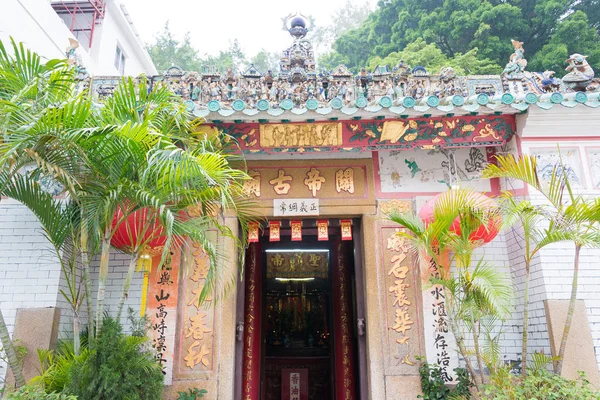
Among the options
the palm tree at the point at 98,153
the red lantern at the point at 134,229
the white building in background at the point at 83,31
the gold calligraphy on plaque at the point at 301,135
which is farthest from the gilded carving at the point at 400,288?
the white building in background at the point at 83,31

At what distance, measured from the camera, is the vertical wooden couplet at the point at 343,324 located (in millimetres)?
6562

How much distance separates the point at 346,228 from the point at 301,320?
545 cm

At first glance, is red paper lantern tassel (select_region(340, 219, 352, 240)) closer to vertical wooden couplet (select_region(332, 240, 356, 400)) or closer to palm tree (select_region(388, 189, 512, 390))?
palm tree (select_region(388, 189, 512, 390))

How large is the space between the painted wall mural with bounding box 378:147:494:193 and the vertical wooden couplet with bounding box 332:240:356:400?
1963 millimetres

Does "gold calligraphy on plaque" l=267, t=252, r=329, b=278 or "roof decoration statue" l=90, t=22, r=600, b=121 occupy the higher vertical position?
"roof decoration statue" l=90, t=22, r=600, b=121

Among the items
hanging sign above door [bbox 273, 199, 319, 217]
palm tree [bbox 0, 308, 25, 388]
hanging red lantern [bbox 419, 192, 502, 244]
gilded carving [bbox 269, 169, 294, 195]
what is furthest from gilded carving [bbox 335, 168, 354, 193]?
palm tree [bbox 0, 308, 25, 388]

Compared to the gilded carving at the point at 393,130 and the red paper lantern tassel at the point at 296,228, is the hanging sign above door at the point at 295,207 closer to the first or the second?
the red paper lantern tassel at the point at 296,228

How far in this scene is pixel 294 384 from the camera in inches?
329

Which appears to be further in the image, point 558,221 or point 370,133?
point 370,133

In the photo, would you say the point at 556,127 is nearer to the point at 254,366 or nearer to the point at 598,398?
the point at 598,398

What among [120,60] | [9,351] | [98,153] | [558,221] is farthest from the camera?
[120,60]

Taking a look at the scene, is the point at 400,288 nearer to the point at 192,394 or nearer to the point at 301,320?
the point at 192,394

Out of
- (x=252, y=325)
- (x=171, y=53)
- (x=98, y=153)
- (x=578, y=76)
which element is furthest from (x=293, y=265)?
(x=171, y=53)

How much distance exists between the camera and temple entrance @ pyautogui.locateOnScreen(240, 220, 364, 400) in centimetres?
648
